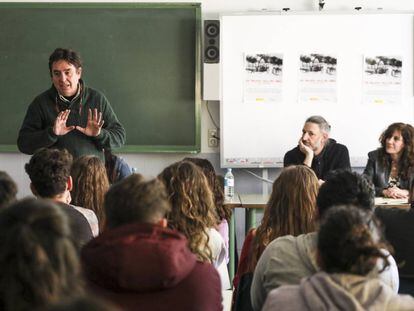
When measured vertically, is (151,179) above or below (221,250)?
above

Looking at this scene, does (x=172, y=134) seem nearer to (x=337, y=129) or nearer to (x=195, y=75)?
(x=195, y=75)

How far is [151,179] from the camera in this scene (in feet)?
6.46

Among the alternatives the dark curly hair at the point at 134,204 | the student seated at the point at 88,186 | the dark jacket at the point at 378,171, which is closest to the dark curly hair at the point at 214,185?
the student seated at the point at 88,186

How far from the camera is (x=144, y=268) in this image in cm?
162

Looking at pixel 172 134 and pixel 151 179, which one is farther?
pixel 172 134

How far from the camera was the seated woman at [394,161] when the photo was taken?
4.92 m

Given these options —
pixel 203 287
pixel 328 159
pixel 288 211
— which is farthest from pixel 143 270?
pixel 328 159

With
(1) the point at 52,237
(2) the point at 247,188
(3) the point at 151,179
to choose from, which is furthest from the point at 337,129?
(1) the point at 52,237

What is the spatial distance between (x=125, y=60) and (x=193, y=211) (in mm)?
3539

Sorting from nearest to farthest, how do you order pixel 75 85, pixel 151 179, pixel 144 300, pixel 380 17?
pixel 144 300 < pixel 151 179 < pixel 75 85 < pixel 380 17

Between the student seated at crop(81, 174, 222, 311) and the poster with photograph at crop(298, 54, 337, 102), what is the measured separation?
4185mm

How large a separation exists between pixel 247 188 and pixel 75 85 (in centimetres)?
244

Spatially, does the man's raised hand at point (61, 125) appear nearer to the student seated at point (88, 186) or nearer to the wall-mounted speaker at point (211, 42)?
the student seated at point (88, 186)

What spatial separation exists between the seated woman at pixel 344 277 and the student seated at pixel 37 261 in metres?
0.62
